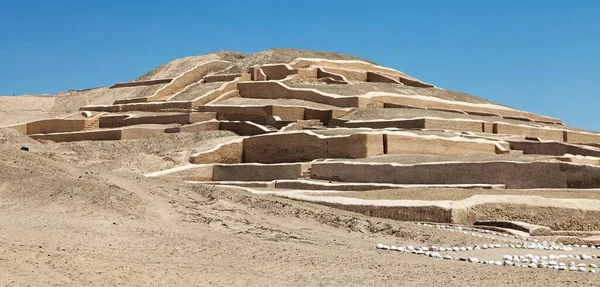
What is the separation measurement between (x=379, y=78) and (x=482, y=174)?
15.1 meters

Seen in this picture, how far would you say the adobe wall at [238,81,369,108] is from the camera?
25.5 metres

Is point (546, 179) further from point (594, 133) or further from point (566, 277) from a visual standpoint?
point (594, 133)

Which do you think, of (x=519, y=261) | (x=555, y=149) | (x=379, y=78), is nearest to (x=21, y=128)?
(x=379, y=78)

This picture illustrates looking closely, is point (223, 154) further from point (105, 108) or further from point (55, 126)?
point (105, 108)

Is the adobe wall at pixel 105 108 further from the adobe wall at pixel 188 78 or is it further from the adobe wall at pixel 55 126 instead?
the adobe wall at pixel 55 126

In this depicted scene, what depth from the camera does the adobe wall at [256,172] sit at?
1900 cm

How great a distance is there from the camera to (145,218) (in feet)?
28.1

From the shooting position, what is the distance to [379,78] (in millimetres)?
31281

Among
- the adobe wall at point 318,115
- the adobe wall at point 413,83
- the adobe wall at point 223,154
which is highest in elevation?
the adobe wall at point 413,83

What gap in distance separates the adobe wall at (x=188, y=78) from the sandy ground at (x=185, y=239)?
68.1 feet

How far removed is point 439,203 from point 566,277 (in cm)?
485

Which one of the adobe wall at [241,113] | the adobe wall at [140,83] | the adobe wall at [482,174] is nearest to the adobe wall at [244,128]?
the adobe wall at [241,113]

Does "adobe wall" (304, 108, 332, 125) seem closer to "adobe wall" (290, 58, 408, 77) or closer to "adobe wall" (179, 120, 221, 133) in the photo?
"adobe wall" (179, 120, 221, 133)

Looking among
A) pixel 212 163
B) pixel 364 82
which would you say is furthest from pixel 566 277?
pixel 364 82
